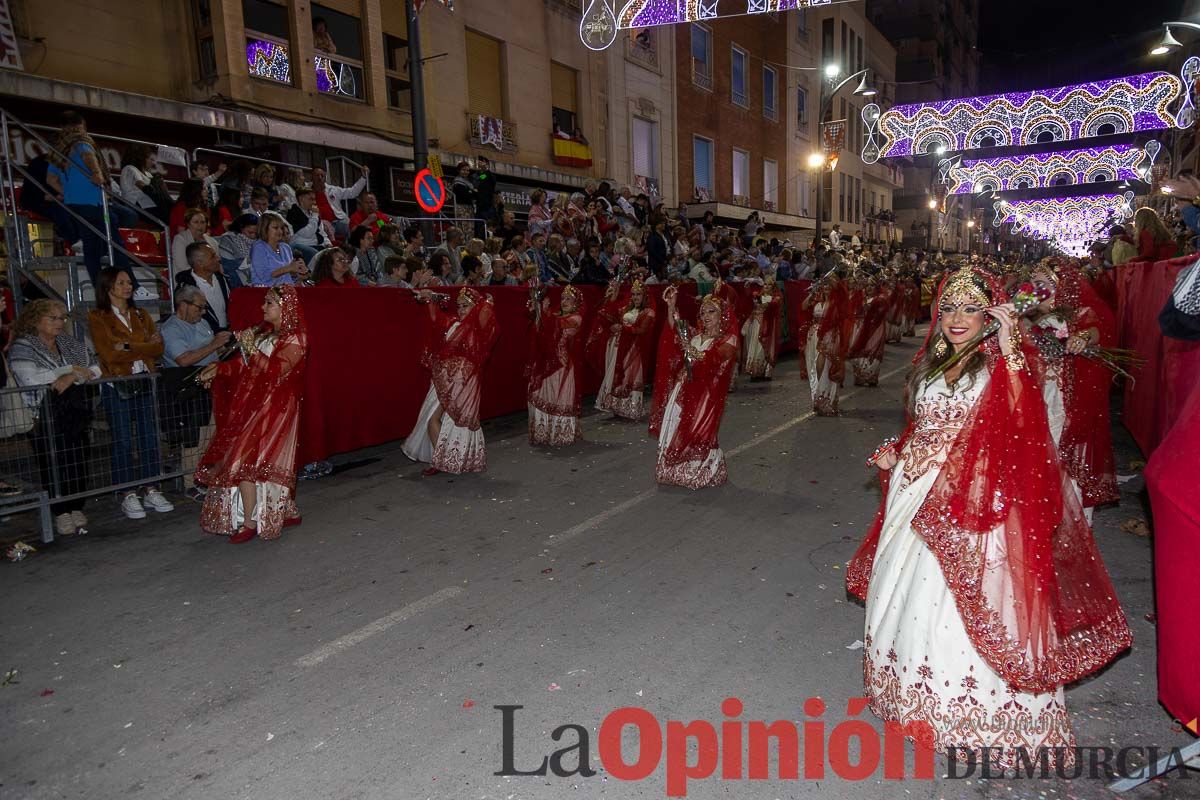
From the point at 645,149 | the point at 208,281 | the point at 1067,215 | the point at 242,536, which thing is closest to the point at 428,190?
the point at 208,281

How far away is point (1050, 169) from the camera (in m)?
30.6

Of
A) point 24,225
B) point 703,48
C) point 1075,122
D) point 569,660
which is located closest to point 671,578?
point 569,660

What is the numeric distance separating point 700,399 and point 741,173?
23.2 meters

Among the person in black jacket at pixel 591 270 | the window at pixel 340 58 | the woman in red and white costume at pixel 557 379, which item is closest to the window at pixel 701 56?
the window at pixel 340 58

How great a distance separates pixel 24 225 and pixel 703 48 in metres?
21.7

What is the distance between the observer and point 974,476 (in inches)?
104

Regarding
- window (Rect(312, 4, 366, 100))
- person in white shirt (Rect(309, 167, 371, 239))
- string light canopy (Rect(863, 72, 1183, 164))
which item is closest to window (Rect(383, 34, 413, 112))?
window (Rect(312, 4, 366, 100))

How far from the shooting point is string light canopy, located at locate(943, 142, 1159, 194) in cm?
2753

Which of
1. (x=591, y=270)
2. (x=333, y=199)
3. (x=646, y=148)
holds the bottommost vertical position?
(x=591, y=270)

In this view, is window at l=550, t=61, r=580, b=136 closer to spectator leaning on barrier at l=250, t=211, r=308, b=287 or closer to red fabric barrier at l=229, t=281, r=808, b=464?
red fabric barrier at l=229, t=281, r=808, b=464

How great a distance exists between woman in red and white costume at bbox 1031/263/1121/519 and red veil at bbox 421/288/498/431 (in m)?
4.54

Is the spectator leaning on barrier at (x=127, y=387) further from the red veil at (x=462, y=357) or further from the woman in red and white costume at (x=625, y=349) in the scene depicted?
the woman in red and white costume at (x=625, y=349)

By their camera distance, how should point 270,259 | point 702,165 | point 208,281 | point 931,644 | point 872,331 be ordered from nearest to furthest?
point 931,644 → point 208,281 → point 270,259 → point 872,331 → point 702,165

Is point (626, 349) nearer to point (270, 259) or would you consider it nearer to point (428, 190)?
point (428, 190)
